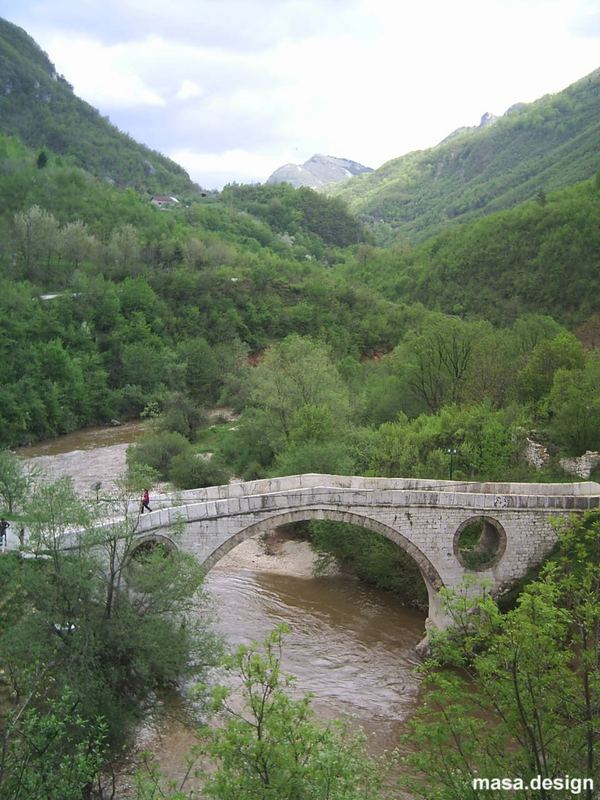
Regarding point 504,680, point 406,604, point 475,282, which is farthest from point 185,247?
point 504,680

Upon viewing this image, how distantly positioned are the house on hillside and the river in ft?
251

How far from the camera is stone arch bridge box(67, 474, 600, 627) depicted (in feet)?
58.5

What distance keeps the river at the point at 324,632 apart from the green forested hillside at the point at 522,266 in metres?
34.0

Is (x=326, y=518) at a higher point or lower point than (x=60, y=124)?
lower

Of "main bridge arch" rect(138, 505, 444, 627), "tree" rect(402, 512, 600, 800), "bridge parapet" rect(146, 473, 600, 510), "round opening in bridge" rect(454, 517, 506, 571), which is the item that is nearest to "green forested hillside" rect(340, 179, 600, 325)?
"bridge parapet" rect(146, 473, 600, 510)

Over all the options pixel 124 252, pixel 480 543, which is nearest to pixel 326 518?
pixel 480 543

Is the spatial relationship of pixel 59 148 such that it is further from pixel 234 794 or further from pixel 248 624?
pixel 234 794

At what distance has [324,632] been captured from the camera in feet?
65.6

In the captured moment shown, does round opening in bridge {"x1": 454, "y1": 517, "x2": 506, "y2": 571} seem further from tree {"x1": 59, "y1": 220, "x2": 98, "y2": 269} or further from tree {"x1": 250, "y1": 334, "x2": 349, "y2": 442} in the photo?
tree {"x1": 59, "y1": 220, "x2": 98, "y2": 269}

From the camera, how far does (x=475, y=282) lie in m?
60.2

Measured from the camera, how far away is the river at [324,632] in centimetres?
1611

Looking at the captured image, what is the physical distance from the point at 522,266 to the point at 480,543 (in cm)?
4104

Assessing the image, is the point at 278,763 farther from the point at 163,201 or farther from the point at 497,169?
the point at 497,169

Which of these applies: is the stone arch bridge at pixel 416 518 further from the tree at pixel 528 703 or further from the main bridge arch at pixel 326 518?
the tree at pixel 528 703
